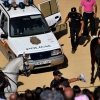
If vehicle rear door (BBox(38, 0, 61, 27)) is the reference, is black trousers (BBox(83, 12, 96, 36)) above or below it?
below

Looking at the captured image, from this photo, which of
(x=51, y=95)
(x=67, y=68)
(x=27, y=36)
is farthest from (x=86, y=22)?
(x=51, y=95)

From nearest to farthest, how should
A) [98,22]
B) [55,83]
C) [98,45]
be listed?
[55,83] → [98,45] → [98,22]

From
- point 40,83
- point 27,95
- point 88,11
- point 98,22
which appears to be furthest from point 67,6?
point 27,95

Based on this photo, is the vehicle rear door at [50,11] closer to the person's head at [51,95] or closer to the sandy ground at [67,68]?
the sandy ground at [67,68]

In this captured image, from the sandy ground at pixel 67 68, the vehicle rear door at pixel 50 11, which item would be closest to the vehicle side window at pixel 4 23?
the sandy ground at pixel 67 68

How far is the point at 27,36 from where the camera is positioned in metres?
11.7

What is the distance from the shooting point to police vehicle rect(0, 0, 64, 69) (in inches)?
439

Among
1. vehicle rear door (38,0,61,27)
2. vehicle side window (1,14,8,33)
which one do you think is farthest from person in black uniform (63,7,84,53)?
vehicle side window (1,14,8,33)

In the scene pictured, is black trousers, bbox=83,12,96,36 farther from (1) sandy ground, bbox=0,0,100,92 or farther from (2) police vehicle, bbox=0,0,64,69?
(2) police vehicle, bbox=0,0,64,69

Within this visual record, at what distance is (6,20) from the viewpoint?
12227 millimetres

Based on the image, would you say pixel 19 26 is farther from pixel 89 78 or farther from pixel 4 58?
pixel 89 78

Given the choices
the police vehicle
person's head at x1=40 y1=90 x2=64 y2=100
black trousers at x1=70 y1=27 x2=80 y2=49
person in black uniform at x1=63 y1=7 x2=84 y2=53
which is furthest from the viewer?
black trousers at x1=70 y1=27 x2=80 y2=49

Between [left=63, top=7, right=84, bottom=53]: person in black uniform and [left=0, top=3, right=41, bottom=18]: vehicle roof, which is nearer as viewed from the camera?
[left=0, top=3, right=41, bottom=18]: vehicle roof

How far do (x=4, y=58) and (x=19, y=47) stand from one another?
5.90ft
